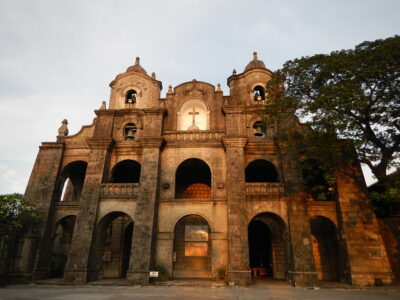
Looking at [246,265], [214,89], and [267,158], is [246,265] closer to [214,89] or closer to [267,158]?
[267,158]

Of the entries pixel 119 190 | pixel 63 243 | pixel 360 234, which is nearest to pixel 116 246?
pixel 63 243

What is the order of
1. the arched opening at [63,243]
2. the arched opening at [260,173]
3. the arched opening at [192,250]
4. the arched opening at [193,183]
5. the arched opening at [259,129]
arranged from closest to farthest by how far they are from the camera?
the arched opening at [192,250]
the arched opening at [259,129]
the arched opening at [63,243]
the arched opening at [260,173]
the arched opening at [193,183]

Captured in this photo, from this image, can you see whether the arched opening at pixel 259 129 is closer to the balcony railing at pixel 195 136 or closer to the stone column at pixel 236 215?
the stone column at pixel 236 215

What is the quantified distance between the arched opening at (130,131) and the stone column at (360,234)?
14.5 meters

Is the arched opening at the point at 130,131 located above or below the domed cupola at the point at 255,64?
below

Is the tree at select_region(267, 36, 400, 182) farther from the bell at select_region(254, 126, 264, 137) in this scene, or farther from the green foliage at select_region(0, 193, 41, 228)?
the green foliage at select_region(0, 193, 41, 228)

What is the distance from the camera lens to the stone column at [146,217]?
1554 cm

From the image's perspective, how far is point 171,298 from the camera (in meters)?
11.2

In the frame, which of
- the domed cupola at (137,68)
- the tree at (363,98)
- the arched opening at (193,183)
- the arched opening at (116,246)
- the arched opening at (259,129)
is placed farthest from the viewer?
the domed cupola at (137,68)

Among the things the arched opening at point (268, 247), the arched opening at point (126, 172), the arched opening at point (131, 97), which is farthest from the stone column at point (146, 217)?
the arched opening at point (268, 247)

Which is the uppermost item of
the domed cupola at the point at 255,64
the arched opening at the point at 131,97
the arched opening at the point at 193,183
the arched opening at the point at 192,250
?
the domed cupola at the point at 255,64

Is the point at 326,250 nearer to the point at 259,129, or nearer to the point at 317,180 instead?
the point at 317,180

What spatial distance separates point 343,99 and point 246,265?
10134 mm

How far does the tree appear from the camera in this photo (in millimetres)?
13594
